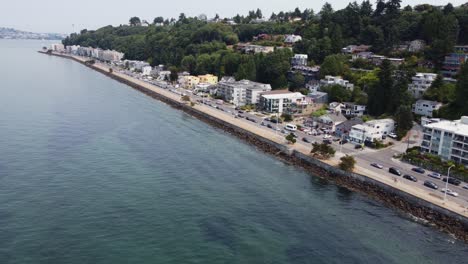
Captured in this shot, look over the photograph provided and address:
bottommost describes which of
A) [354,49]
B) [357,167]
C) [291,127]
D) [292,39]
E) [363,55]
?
[357,167]

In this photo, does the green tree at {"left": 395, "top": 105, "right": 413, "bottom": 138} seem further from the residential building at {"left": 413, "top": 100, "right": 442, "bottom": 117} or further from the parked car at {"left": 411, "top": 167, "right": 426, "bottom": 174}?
the parked car at {"left": 411, "top": 167, "right": 426, "bottom": 174}

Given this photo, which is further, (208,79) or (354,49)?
(208,79)

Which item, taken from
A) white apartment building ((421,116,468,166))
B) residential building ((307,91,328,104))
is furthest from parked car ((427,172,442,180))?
residential building ((307,91,328,104))

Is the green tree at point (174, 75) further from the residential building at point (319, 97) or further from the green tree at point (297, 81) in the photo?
the residential building at point (319, 97)

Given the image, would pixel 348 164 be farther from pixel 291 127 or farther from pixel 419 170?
pixel 291 127

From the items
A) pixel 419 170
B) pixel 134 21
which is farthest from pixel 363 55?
pixel 134 21

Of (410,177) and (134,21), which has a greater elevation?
(134,21)

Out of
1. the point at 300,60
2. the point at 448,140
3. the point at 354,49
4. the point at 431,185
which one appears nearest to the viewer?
the point at 431,185

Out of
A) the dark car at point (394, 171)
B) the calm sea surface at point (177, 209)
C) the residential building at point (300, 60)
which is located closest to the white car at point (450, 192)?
the dark car at point (394, 171)
